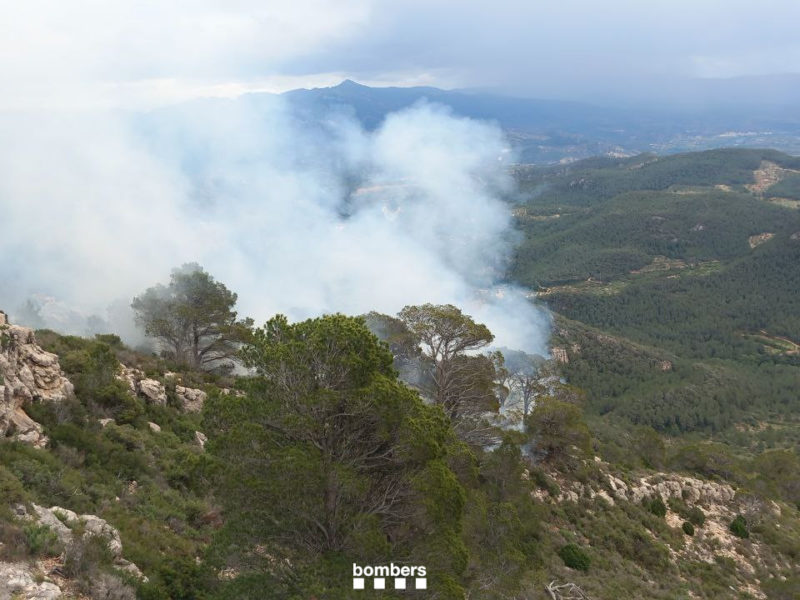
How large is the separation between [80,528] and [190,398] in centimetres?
1193

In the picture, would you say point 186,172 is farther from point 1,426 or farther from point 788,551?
point 788,551

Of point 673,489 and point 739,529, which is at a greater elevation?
point 673,489

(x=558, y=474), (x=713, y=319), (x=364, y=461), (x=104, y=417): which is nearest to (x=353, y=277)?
(x=558, y=474)

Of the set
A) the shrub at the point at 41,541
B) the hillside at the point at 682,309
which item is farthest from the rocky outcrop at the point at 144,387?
the hillside at the point at 682,309

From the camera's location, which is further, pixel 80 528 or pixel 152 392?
pixel 152 392

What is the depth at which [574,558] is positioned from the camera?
1892 cm

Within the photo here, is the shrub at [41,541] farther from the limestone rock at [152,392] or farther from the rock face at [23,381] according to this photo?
the limestone rock at [152,392]

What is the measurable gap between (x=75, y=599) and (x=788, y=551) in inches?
1252

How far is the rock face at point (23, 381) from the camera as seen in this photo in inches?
474

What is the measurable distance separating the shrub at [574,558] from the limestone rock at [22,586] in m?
17.3

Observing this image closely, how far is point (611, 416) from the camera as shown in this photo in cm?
8031

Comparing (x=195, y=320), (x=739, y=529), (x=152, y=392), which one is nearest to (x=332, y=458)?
(x=152, y=392)

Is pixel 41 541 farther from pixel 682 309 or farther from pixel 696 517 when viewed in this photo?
pixel 682 309

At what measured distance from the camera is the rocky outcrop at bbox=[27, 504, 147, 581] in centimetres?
895
